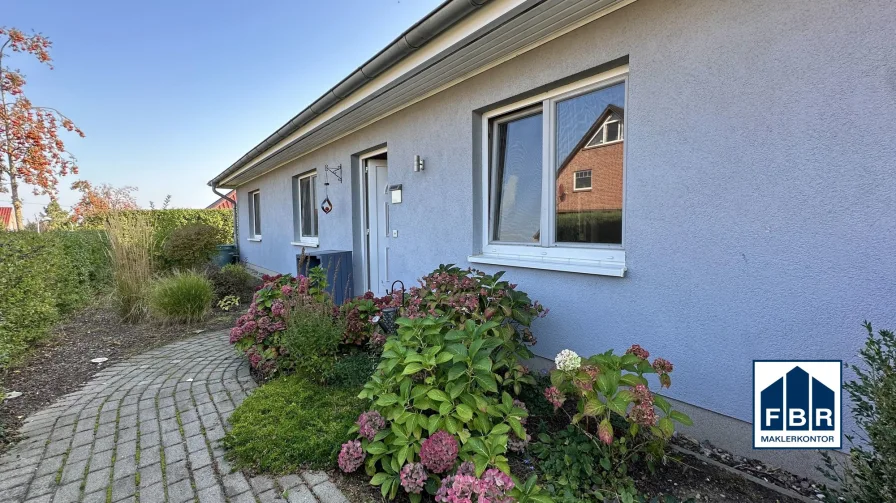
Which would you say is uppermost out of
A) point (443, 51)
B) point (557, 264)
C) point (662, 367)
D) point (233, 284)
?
point (443, 51)

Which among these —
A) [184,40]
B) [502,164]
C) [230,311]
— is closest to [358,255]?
[230,311]

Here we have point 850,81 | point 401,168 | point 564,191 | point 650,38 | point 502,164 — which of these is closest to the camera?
point 850,81

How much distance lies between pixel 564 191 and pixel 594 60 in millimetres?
1030

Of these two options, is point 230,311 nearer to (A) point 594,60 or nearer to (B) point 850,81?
(A) point 594,60

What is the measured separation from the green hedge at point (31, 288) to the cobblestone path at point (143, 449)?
1.12 m

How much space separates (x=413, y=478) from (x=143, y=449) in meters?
1.95

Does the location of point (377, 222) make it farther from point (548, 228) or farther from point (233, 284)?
point (233, 284)

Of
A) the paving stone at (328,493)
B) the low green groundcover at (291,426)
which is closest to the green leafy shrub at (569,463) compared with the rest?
the paving stone at (328,493)

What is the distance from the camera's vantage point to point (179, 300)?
6094mm

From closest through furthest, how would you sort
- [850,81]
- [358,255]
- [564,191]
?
[850,81] → [564,191] → [358,255]

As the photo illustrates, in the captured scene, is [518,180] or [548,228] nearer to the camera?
[548,228]

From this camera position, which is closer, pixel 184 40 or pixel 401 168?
pixel 401 168

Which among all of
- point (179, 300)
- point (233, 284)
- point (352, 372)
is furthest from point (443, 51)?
point (233, 284)

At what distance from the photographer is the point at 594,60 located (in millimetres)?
2908
